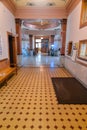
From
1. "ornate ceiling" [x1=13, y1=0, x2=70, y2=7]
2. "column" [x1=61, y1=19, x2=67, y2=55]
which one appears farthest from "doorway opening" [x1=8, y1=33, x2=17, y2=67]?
"column" [x1=61, y1=19, x2=67, y2=55]

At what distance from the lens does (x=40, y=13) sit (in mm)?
6863

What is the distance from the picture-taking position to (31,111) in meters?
2.51

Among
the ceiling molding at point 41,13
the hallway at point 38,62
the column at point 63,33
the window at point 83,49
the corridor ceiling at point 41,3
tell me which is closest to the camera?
the window at point 83,49

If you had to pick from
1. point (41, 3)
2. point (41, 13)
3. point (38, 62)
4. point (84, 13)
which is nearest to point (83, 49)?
point (84, 13)

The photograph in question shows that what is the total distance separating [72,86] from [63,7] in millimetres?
5141

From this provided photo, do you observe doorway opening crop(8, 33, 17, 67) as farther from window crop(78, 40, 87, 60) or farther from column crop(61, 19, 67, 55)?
window crop(78, 40, 87, 60)

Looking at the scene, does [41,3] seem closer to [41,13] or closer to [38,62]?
[41,13]

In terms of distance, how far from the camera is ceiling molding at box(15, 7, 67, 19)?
6.76 meters

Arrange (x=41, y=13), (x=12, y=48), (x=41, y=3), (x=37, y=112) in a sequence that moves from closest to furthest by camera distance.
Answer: (x=37, y=112), (x=41, y=3), (x=12, y=48), (x=41, y=13)

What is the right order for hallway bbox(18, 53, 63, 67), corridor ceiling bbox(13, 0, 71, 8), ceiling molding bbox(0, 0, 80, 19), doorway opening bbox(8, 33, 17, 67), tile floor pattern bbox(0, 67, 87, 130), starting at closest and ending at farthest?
tile floor pattern bbox(0, 67, 87, 130) → corridor ceiling bbox(13, 0, 71, 8) → doorway opening bbox(8, 33, 17, 67) → ceiling molding bbox(0, 0, 80, 19) → hallway bbox(18, 53, 63, 67)

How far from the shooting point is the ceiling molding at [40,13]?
6764 mm

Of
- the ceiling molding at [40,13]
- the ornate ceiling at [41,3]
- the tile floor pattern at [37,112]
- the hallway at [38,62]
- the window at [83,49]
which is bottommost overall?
the tile floor pattern at [37,112]

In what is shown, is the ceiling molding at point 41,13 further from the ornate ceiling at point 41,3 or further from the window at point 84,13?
the window at point 84,13

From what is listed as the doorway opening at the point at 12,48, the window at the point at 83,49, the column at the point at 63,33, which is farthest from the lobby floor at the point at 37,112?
the column at the point at 63,33
